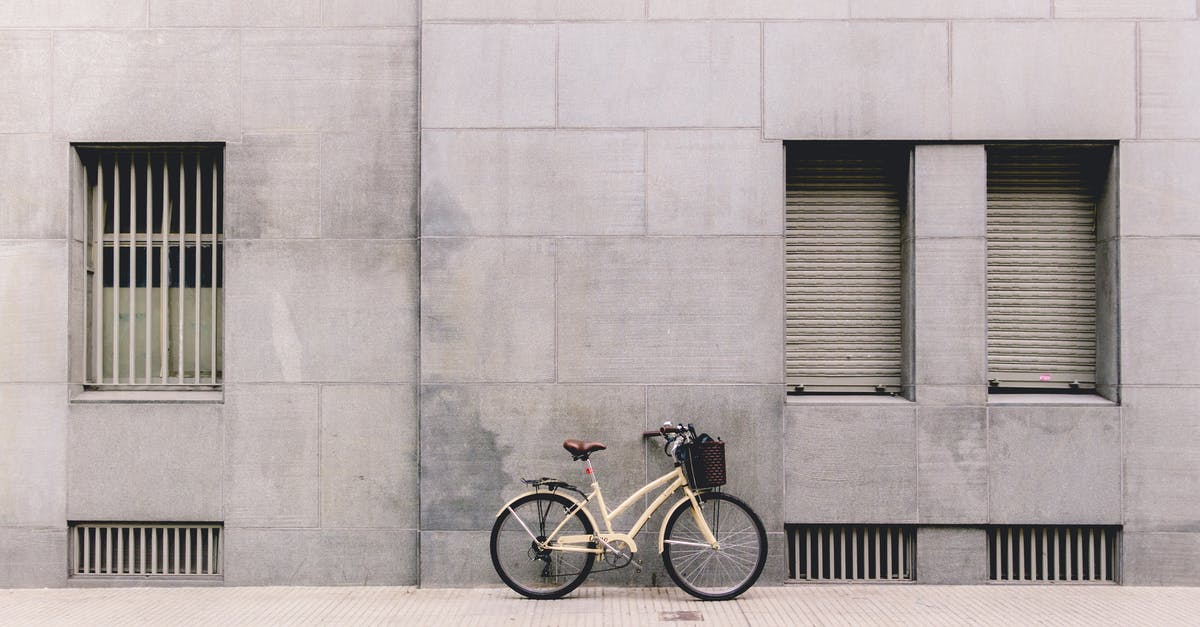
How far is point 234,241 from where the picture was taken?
24.4 feet

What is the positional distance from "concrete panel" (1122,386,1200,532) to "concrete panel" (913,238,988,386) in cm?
135

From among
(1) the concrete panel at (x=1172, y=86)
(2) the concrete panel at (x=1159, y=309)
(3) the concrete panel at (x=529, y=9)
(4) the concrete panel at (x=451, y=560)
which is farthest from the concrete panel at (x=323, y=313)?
(1) the concrete panel at (x=1172, y=86)

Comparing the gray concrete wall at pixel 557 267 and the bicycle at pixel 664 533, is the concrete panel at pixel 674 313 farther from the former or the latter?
the bicycle at pixel 664 533

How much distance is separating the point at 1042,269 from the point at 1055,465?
1.70m

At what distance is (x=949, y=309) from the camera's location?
7.30m

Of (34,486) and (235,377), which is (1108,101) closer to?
→ (235,377)

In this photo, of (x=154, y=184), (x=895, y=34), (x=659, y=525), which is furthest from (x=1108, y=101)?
(x=154, y=184)

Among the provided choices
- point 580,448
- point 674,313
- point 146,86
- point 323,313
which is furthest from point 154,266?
point 674,313

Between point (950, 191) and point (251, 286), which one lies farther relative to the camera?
point (251, 286)

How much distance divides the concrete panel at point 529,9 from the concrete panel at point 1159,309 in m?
4.61

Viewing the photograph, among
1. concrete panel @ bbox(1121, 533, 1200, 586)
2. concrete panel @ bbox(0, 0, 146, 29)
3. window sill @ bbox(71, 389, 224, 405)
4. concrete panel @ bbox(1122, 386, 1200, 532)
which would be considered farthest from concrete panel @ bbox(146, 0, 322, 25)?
concrete panel @ bbox(1121, 533, 1200, 586)

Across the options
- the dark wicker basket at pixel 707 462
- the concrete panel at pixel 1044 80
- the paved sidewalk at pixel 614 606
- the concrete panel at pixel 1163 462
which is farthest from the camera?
the concrete panel at pixel 1044 80

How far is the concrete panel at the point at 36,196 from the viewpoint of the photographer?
7.45 m

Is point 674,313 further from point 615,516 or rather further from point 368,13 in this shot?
point 368,13
